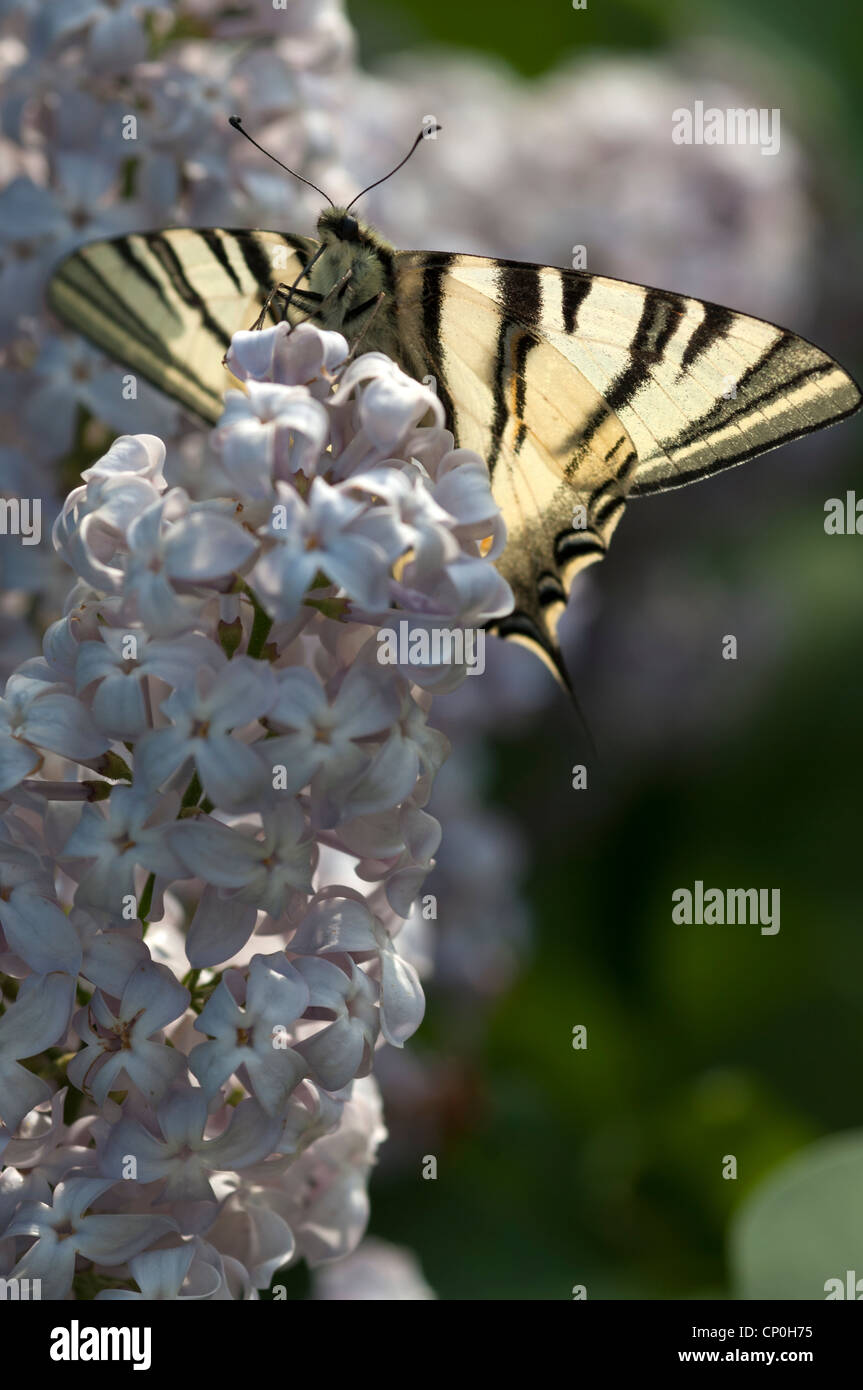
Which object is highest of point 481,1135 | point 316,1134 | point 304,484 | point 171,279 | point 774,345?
point 171,279

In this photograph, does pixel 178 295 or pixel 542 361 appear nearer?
pixel 542 361

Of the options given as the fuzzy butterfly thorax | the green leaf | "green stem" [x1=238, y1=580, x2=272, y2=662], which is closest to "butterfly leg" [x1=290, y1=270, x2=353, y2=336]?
the fuzzy butterfly thorax

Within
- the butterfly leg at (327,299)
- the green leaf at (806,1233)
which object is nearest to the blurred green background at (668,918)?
the green leaf at (806,1233)

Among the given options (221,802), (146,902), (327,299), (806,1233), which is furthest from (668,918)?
(221,802)

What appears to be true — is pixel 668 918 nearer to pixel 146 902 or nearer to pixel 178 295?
pixel 178 295

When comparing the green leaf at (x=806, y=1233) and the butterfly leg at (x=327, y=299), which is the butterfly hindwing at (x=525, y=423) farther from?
the green leaf at (x=806, y=1233)
